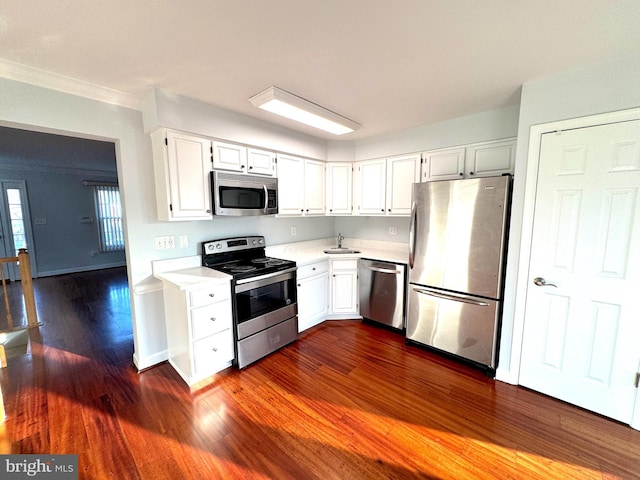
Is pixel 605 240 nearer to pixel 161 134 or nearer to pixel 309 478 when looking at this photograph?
pixel 309 478

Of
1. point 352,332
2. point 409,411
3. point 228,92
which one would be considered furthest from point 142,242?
point 409,411

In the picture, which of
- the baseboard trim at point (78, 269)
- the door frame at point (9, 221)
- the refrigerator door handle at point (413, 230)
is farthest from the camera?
the baseboard trim at point (78, 269)

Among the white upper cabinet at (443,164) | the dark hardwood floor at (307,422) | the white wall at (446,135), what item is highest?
the white wall at (446,135)

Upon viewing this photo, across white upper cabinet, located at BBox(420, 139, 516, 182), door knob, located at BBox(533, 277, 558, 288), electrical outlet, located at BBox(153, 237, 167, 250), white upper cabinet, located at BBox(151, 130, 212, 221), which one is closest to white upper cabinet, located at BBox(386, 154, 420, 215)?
white upper cabinet, located at BBox(420, 139, 516, 182)

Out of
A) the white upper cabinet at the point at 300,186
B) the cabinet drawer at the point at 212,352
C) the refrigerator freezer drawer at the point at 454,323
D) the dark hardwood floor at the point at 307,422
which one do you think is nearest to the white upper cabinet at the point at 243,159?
the white upper cabinet at the point at 300,186

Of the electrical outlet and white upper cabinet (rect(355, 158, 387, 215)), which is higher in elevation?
white upper cabinet (rect(355, 158, 387, 215))

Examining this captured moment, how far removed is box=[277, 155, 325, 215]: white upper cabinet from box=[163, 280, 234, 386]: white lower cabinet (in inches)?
51.7

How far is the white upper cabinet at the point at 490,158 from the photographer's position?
261cm

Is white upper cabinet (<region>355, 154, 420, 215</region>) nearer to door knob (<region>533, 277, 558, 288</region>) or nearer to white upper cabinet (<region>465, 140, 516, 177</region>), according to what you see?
white upper cabinet (<region>465, 140, 516, 177</region>)

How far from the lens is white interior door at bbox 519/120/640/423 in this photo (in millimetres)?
1787

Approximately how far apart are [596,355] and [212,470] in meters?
2.74

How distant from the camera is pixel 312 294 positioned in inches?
130

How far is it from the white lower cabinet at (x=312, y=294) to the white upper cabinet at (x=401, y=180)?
115cm

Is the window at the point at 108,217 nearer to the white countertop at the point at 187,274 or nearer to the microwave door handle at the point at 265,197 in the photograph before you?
the white countertop at the point at 187,274
